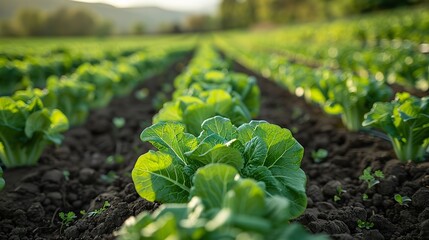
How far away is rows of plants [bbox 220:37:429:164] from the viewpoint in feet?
11.8

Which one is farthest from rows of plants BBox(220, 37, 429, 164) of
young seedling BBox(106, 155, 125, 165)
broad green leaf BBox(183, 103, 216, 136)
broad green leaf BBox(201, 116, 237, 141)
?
young seedling BBox(106, 155, 125, 165)

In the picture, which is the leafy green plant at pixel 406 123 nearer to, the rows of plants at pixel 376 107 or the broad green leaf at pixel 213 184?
the rows of plants at pixel 376 107

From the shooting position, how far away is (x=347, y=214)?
3.00 metres

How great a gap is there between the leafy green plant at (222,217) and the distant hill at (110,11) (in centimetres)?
9390

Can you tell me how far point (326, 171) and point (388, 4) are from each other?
34993mm

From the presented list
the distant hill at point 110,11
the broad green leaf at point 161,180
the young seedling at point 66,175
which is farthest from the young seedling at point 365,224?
the distant hill at point 110,11

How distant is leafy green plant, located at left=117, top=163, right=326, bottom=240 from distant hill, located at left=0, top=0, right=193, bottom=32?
93.9 metres

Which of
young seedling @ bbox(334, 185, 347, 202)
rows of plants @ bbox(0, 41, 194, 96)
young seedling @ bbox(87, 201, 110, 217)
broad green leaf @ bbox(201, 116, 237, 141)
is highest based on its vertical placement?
broad green leaf @ bbox(201, 116, 237, 141)

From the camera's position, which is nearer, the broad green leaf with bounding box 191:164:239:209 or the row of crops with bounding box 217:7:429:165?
the broad green leaf with bounding box 191:164:239:209

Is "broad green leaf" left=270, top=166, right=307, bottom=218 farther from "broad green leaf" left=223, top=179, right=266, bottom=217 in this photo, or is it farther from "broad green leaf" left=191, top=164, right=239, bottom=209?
"broad green leaf" left=223, top=179, right=266, bottom=217

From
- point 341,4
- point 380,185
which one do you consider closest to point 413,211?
point 380,185

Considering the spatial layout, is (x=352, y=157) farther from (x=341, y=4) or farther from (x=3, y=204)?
(x=341, y=4)

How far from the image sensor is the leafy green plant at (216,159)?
7.52ft

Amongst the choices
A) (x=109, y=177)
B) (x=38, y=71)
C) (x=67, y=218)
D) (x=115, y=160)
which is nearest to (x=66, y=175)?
(x=109, y=177)
